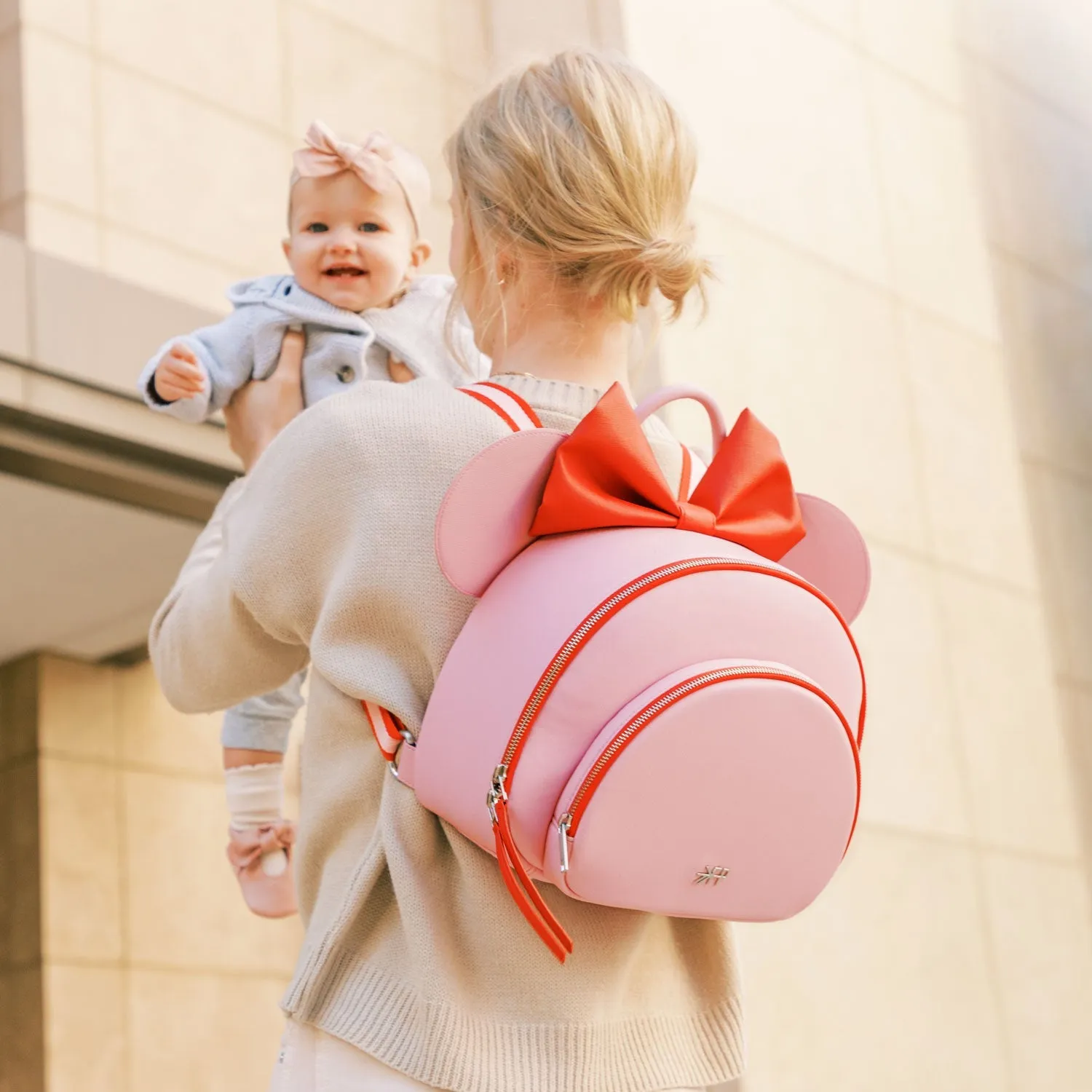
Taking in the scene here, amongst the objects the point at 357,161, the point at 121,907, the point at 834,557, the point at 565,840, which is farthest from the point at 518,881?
the point at 121,907

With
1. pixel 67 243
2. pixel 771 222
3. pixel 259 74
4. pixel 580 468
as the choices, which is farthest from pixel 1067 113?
pixel 580 468

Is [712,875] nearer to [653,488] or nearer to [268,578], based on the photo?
[653,488]

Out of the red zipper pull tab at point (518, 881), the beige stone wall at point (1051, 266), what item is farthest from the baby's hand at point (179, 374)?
the beige stone wall at point (1051, 266)

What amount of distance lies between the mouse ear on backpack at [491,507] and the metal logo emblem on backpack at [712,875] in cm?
25

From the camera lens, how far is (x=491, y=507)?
1170 millimetres

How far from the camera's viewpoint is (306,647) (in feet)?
4.46

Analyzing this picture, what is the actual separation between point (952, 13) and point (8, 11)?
2.63 m

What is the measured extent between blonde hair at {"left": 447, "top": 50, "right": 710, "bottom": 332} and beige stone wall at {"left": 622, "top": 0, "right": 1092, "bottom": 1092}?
151 cm

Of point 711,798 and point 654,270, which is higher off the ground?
point 654,270

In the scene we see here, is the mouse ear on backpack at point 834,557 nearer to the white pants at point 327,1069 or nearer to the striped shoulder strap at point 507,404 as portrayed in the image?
the striped shoulder strap at point 507,404

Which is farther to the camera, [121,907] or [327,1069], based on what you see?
[121,907]

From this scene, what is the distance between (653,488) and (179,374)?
87cm

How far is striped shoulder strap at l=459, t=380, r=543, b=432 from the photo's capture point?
1255mm

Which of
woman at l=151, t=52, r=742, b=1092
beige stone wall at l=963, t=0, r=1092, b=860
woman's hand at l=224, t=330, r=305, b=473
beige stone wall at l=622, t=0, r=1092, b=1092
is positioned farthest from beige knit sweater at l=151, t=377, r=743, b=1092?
beige stone wall at l=963, t=0, r=1092, b=860
